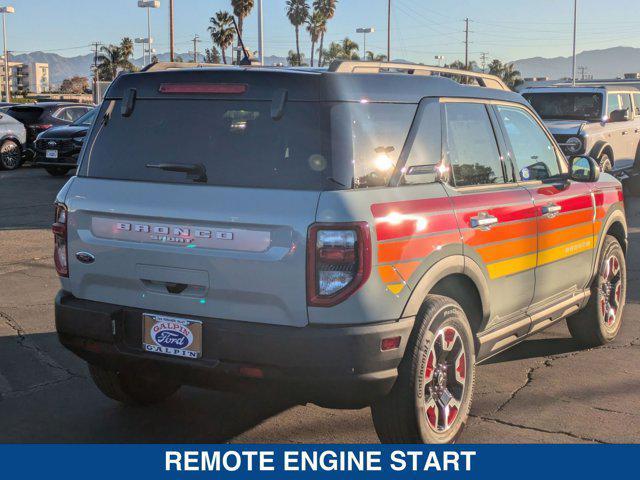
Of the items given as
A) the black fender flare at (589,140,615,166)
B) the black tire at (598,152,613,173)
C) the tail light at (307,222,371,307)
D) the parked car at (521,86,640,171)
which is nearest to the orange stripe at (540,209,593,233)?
the tail light at (307,222,371,307)

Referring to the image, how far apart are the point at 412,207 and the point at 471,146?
0.89m

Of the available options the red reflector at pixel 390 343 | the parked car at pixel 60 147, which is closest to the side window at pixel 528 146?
the red reflector at pixel 390 343

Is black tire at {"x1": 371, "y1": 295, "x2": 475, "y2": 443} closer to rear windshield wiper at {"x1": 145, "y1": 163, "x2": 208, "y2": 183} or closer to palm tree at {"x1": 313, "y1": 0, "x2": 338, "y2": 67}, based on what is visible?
rear windshield wiper at {"x1": 145, "y1": 163, "x2": 208, "y2": 183}

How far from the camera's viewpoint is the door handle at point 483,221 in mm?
4348

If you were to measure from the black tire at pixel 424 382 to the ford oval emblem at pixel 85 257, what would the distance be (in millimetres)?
1497

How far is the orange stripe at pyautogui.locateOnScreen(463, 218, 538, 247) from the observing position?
4.30 metres

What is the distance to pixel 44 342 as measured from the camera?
20.7 ft

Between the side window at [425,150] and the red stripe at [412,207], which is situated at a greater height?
the side window at [425,150]

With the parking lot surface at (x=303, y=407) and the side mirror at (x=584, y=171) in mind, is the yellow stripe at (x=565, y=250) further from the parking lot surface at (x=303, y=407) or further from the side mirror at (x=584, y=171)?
the parking lot surface at (x=303, y=407)

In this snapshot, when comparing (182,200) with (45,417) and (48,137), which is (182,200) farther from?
(48,137)

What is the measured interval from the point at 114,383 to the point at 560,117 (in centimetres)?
1154

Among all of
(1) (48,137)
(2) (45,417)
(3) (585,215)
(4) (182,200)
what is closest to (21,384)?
(2) (45,417)

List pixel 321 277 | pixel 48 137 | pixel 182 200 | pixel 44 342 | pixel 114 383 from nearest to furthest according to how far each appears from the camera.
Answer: pixel 321 277 → pixel 182 200 → pixel 114 383 → pixel 44 342 → pixel 48 137

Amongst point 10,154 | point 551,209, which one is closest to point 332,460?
point 551,209
